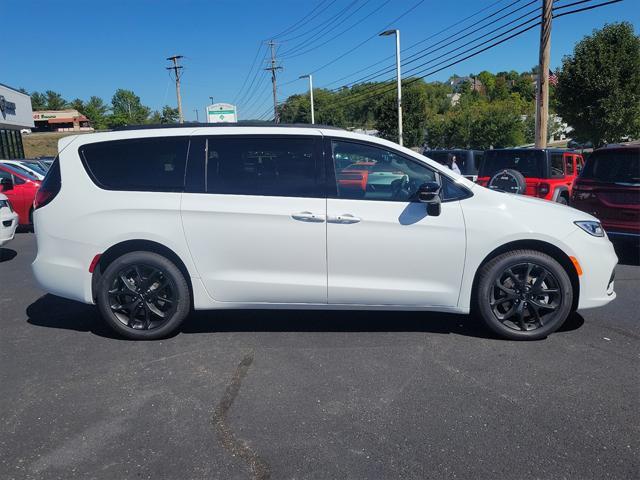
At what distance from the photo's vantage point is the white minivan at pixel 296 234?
421 centimetres

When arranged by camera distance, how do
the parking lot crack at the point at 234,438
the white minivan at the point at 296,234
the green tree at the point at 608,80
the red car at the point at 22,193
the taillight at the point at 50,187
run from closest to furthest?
the parking lot crack at the point at 234,438
the white minivan at the point at 296,234
the taillight at the point at 50,187
the red car at the point at 22,193
the green tree at the point at 608,80

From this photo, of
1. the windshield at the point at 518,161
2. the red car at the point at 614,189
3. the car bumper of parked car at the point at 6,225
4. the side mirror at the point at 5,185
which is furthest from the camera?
the windshield at the point at 518,161

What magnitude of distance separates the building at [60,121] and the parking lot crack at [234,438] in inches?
3756

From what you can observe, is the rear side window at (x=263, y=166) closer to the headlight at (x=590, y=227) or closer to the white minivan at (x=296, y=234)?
the white minivan at (x=296, y=234)

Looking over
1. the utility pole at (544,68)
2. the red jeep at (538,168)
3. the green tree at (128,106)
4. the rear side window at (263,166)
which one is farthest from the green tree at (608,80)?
the green tree at (128,106)

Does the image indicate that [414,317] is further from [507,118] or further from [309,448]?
[507,118]

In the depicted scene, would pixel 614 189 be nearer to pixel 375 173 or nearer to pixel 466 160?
pixel 375 173

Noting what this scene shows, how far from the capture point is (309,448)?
9.38ft

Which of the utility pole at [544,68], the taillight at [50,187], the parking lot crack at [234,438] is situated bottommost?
the parking lot crack at [234,438]

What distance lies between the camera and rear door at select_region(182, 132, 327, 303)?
423 centimetres

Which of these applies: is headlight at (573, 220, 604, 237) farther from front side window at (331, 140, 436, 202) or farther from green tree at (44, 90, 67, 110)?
green tree at (44, 90, 67, 110)

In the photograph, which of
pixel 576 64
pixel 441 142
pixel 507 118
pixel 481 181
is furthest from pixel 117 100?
pixel 481 181

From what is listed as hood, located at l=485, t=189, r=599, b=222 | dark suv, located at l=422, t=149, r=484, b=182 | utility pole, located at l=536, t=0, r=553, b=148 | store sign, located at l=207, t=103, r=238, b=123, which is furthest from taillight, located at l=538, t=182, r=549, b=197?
store sign, located at l=207, t=103, r=238, b=123

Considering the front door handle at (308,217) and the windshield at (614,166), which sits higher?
the windshield at (614,166)
